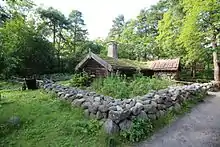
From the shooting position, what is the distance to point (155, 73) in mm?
19609

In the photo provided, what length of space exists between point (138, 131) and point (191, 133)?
1587 mm

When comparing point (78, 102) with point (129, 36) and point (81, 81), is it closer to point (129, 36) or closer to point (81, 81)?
point (81, 81)

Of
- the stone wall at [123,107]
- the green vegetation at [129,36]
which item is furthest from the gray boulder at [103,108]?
the green vegetation at [129,36]

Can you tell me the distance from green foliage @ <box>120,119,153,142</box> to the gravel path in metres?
0.19

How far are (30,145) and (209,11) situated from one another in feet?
44.9

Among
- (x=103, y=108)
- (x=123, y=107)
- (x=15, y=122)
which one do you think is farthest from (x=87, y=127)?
(x=15, y=122)

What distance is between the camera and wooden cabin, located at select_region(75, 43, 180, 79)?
1438cm

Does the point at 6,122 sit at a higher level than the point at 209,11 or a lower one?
lower

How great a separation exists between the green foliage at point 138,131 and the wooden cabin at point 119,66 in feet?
28.4

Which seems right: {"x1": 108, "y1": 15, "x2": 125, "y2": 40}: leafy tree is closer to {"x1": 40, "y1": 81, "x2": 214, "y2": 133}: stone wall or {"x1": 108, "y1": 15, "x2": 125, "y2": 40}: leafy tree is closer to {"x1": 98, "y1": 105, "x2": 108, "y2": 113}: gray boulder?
{"x1": 40, "y1": 81, "x2": 214, "y2": 133}: stone wall

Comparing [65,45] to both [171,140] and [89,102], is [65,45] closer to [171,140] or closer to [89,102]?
[89,102]

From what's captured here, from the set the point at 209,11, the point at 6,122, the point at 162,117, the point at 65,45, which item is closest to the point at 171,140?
the point at 162,117

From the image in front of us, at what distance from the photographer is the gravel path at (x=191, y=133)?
4746 millimetres

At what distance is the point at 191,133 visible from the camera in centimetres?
545
